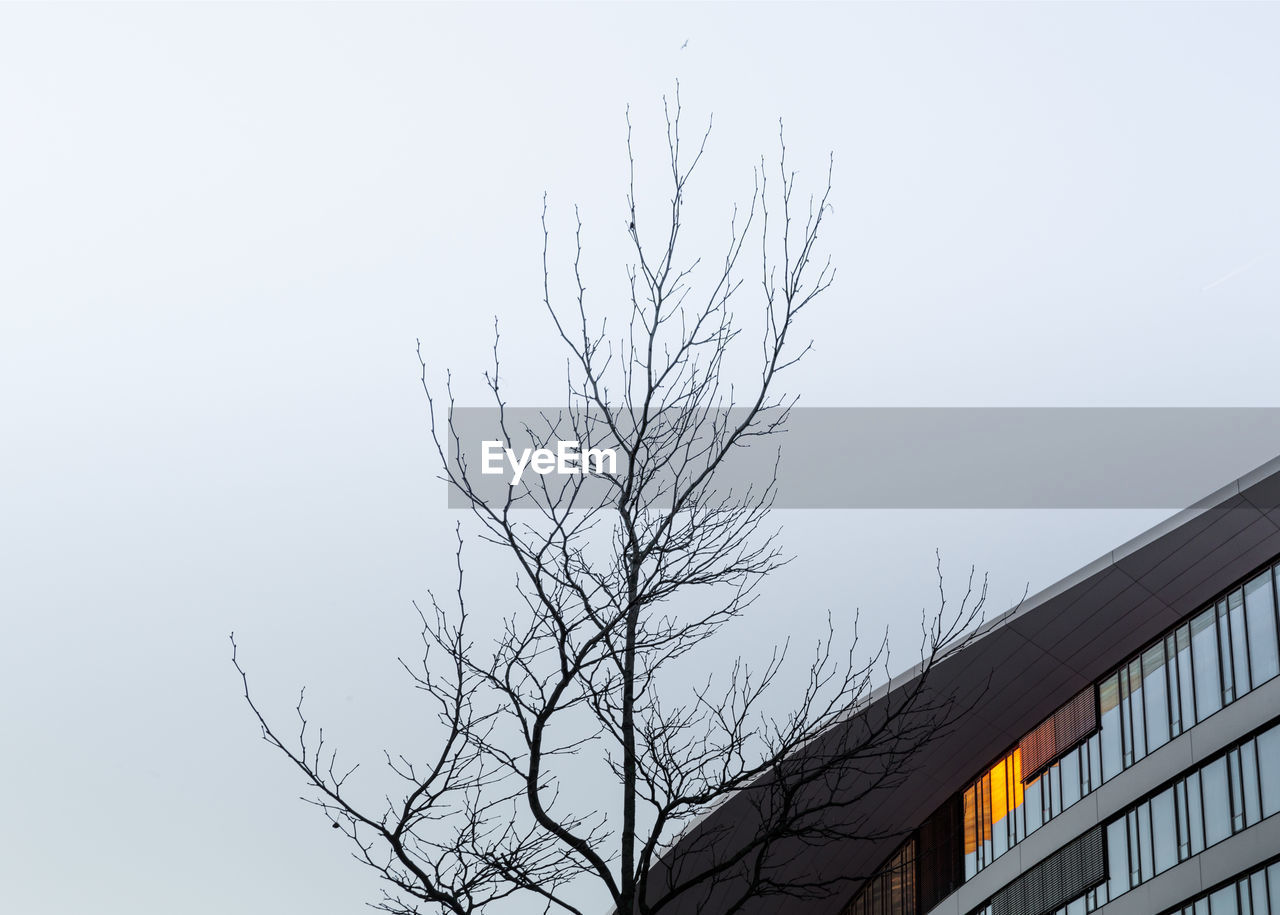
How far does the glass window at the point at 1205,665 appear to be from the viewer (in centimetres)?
2447

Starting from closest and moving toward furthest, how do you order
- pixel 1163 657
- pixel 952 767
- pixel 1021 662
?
1. pixel 1163 657
2. pixel 1021 662
3. pixel 952 767

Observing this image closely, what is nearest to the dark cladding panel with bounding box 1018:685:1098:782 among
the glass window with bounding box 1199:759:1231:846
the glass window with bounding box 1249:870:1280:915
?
the glass window with bounding box 1199:759:1231:846

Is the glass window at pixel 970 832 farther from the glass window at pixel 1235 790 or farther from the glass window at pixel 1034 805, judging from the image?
the glass window at pixel 1235 790

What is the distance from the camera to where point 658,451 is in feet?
24.6

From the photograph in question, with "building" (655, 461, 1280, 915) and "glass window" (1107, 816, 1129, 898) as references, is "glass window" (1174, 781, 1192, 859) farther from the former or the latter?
"glass window" (1107, 816, 1129, 898)

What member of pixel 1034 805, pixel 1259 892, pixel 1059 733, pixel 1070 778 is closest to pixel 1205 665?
pixel 1259 892

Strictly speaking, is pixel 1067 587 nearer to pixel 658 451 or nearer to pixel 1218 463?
pixel 658 451

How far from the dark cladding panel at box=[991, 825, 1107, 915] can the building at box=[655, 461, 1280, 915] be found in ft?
0.15

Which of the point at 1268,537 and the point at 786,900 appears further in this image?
the point at 786,900

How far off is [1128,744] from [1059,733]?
10.00ft

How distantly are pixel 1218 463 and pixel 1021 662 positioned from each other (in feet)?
101

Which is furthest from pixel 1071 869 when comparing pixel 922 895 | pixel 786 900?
pixel 786 900

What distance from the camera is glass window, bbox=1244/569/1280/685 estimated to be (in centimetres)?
2316

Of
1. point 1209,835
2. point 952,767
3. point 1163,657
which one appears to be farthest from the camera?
point 952,767
